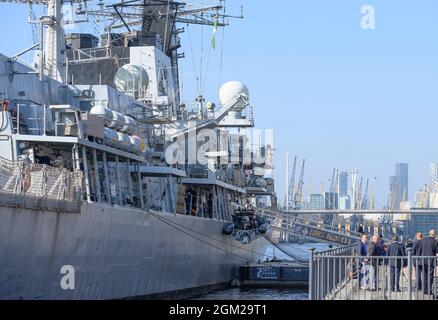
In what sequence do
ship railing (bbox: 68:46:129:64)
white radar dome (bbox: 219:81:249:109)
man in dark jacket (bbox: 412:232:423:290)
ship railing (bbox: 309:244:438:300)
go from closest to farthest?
1. ship railing (bbox: 309:244:438:300)
2. man in dark jacket (bbox: 412:232:423:290)
3. ship railing (bbox: 68:46:129:64)
4. white radar dome (bbox: 219:81:249:109)

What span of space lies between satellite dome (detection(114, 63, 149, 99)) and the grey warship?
54 mm

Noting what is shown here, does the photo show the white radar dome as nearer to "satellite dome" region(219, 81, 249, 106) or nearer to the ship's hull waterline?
"satellite dome" region(219, 81, 249, 106)

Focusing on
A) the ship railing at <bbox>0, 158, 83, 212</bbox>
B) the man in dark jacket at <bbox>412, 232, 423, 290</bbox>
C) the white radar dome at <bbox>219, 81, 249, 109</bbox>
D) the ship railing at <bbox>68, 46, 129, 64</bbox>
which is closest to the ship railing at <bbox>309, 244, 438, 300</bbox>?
the man in dark jacket at <bbox>412, 232, 423, 290</bbox>

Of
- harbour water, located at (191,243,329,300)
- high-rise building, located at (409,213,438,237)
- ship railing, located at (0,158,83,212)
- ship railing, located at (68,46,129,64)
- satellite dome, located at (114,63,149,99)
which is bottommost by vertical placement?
high-rise building, located at (409,213,438,237)

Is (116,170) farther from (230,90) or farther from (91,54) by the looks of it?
(230,90)

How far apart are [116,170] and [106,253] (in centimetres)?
384

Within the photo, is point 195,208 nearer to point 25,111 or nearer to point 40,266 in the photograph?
point 25,111

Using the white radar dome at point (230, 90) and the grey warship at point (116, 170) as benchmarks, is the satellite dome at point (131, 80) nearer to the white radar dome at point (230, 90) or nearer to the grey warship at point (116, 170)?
the grey warship at point (116, 170)

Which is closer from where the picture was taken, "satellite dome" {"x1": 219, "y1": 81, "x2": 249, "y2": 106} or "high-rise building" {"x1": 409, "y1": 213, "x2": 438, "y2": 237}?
"satellite dome" {"x1": 219, "y1": 81, "x2": 249, "y2": 106}

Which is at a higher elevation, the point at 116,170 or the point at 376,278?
the point at 116,170

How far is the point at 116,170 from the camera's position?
30.4 meters

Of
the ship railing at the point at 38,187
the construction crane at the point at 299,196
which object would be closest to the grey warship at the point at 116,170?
the ship railing at the point at 38,187

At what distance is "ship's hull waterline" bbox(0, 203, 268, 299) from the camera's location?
2211 cm

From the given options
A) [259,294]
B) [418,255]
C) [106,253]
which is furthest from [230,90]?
[418,255]
